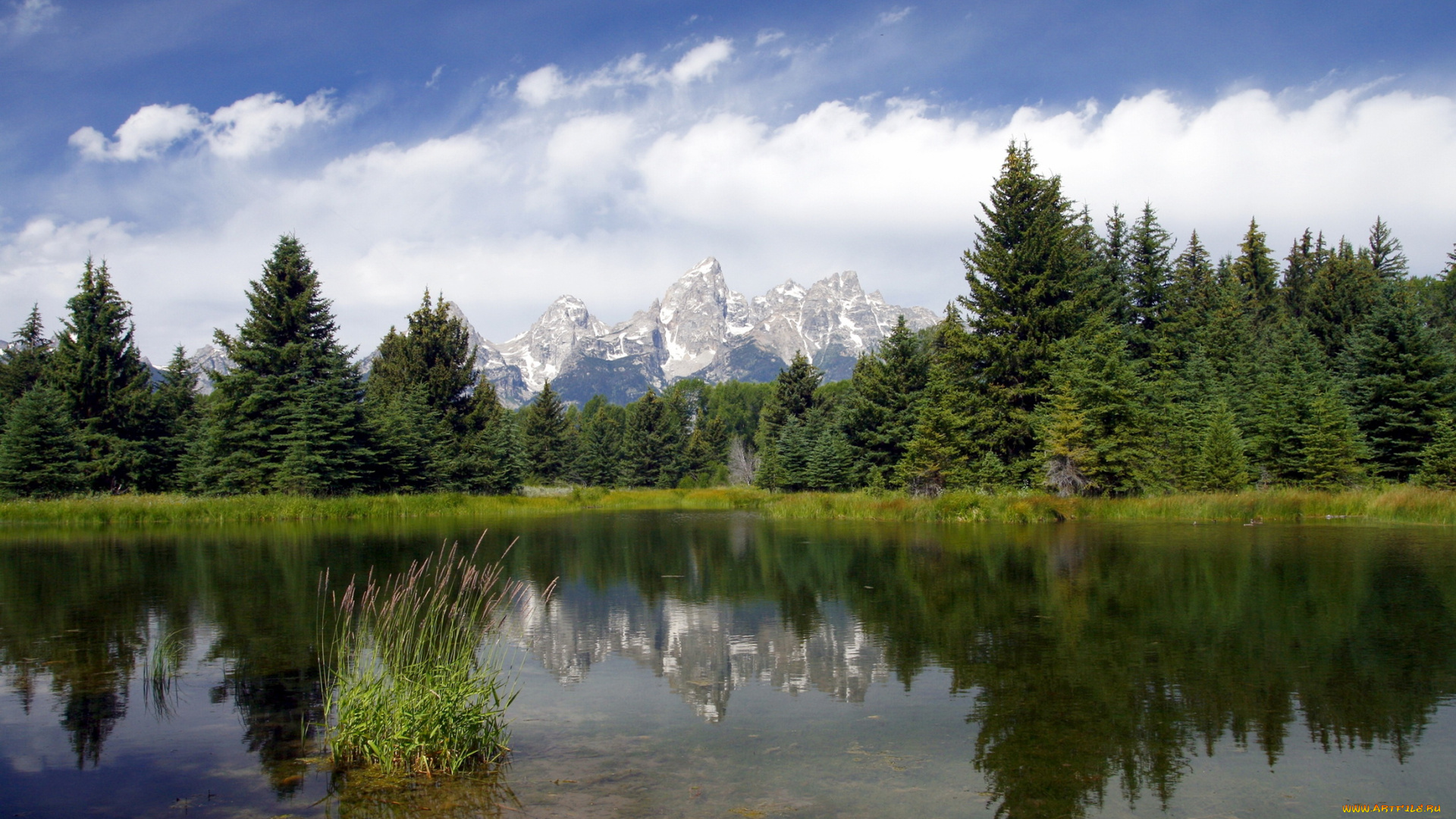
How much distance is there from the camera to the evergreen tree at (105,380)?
4219cm

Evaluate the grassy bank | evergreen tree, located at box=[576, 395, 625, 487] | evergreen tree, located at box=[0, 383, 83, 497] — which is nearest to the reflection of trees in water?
the grassy bank

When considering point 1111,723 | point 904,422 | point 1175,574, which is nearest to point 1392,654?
point 1111,723

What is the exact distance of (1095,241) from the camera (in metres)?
50.3

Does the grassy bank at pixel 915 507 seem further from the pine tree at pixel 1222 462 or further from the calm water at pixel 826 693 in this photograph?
the calm water at pixel 826 693

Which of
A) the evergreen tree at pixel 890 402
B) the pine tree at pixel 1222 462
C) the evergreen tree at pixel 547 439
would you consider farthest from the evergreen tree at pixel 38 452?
the pine tree at pixel 1222 462

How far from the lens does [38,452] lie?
35188 mm

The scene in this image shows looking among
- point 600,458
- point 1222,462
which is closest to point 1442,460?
point 1222,462

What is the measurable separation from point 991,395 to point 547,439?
51758 millimetres

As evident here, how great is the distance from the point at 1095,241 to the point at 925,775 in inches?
2004

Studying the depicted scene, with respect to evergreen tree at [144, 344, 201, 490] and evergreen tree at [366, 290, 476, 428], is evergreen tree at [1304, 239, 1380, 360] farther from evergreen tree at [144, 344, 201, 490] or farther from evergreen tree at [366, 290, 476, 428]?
evergreen tree at [144, 344, 201, 490]

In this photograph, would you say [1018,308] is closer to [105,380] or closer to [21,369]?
[105,380]

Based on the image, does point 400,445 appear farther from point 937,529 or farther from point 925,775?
point 925,775

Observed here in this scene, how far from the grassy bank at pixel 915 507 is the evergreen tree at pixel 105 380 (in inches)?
398

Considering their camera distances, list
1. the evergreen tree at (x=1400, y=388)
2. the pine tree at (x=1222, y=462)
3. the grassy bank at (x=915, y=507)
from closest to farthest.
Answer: the grassy bank at (x=915, y=507)
the pine tree at (x=1222, y=462)
the evergreen tree at (x=1400, y=388)
